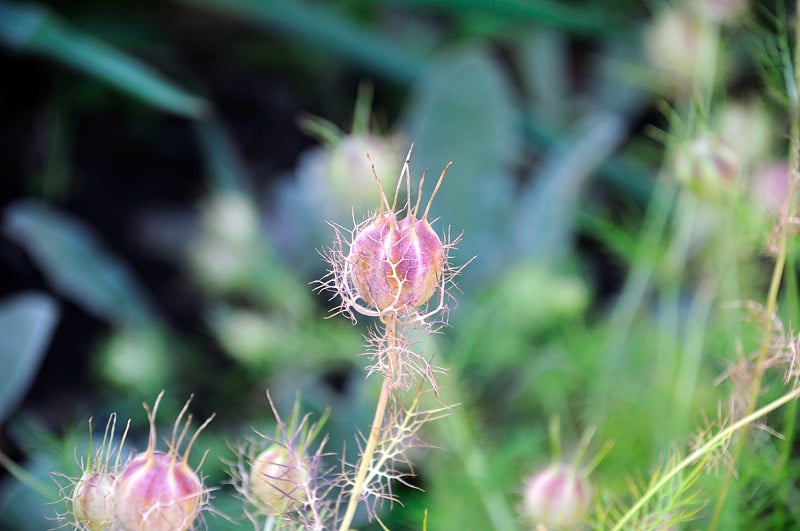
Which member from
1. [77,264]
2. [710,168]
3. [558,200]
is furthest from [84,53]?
[710,168]

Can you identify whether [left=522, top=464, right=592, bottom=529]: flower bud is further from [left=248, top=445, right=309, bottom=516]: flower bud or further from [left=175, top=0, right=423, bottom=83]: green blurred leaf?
[left=175, top=0, right=423, bottom=83]: green blurred leaf

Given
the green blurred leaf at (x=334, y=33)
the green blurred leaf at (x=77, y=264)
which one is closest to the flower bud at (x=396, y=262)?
the green blurred leaf at (x=77, y=264)

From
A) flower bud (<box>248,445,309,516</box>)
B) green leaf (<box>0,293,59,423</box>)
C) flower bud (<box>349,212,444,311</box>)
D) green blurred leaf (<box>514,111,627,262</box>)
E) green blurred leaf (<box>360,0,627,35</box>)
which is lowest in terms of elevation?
flower bud (<box>248,445,309,516</box>)

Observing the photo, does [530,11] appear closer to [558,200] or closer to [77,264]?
[558,200]

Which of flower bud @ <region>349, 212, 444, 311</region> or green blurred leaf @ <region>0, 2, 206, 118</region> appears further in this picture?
green blurred leaf @ <region>0, 2, 206, 118</region>

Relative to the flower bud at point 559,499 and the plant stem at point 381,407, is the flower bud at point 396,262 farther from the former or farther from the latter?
the flower bud at point 559,499

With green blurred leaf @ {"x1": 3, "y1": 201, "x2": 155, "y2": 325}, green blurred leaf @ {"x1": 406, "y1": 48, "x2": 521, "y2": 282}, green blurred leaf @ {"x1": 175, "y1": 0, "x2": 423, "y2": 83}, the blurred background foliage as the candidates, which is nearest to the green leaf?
the blurred background foliage

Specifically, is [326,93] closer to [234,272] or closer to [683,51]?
[234,272]
